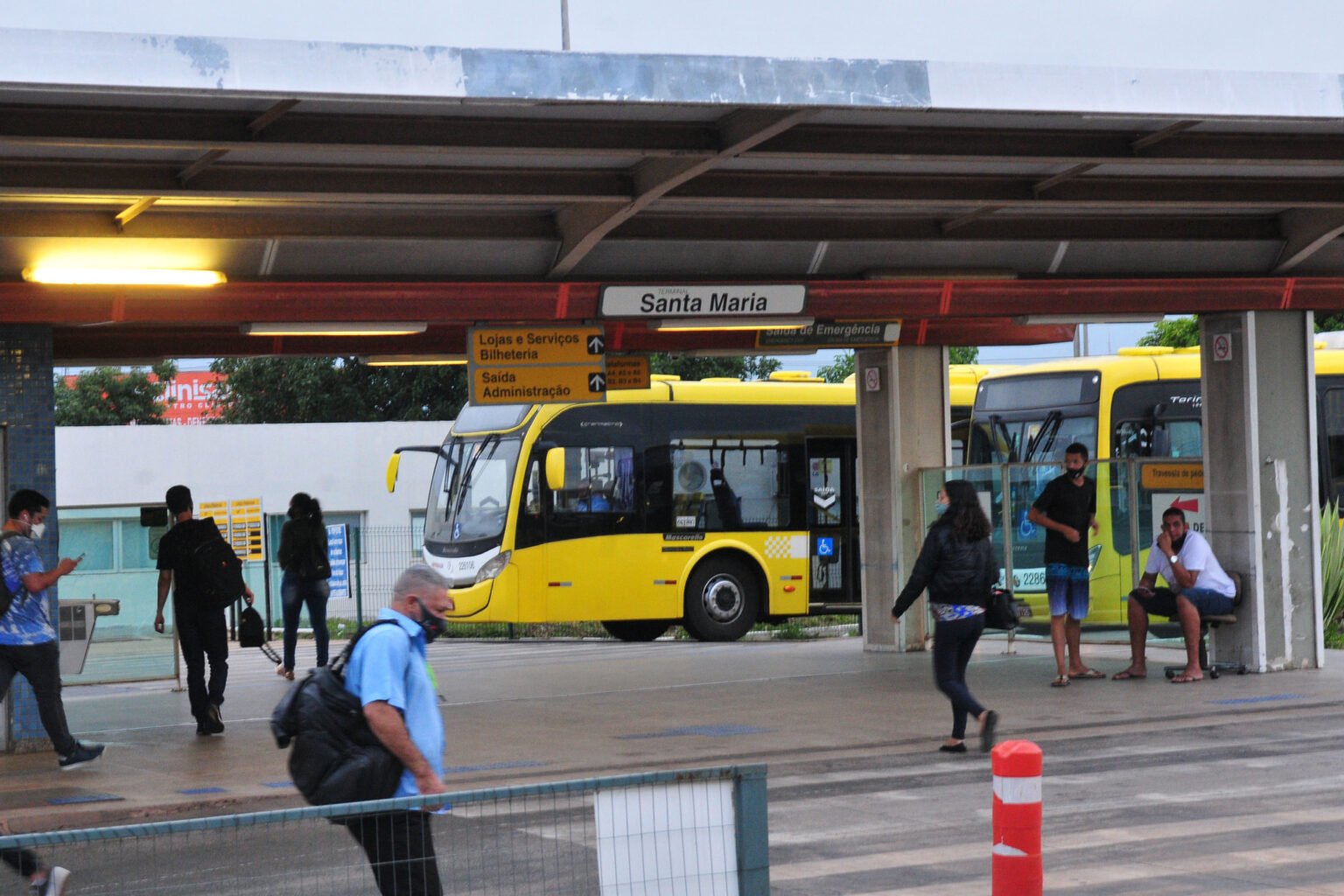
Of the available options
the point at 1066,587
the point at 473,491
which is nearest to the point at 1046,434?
the point at 473,491

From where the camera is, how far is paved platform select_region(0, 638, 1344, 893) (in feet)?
27.0

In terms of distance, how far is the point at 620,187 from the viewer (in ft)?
39.9

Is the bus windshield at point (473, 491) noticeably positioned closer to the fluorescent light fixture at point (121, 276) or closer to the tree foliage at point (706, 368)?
the fluorescent light fixture at point (121, 276)

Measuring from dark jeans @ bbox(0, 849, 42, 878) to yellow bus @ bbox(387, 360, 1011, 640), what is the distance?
17825 millimetres

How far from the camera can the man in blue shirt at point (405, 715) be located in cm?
473

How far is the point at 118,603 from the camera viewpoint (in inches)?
627

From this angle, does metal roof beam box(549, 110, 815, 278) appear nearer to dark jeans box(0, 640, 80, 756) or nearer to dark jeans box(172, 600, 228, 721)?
dark jeans box(172, 600, 228, 721)

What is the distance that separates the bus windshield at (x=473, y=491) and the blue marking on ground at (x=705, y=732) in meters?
10.4

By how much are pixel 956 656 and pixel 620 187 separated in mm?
4082

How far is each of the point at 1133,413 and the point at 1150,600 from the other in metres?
8.10

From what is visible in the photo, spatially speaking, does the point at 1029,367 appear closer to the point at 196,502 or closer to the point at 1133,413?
the point at 1133,413

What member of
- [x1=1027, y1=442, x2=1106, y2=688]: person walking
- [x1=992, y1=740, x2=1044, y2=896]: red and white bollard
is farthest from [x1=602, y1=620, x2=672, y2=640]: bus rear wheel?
[x1=992, y1=740, x2=1044, y2=896]: red and white bollard

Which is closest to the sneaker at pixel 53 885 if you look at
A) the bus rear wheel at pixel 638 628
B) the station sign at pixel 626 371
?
the station sign at pixel 626 371

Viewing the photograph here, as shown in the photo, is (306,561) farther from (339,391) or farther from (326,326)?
(339,391)
